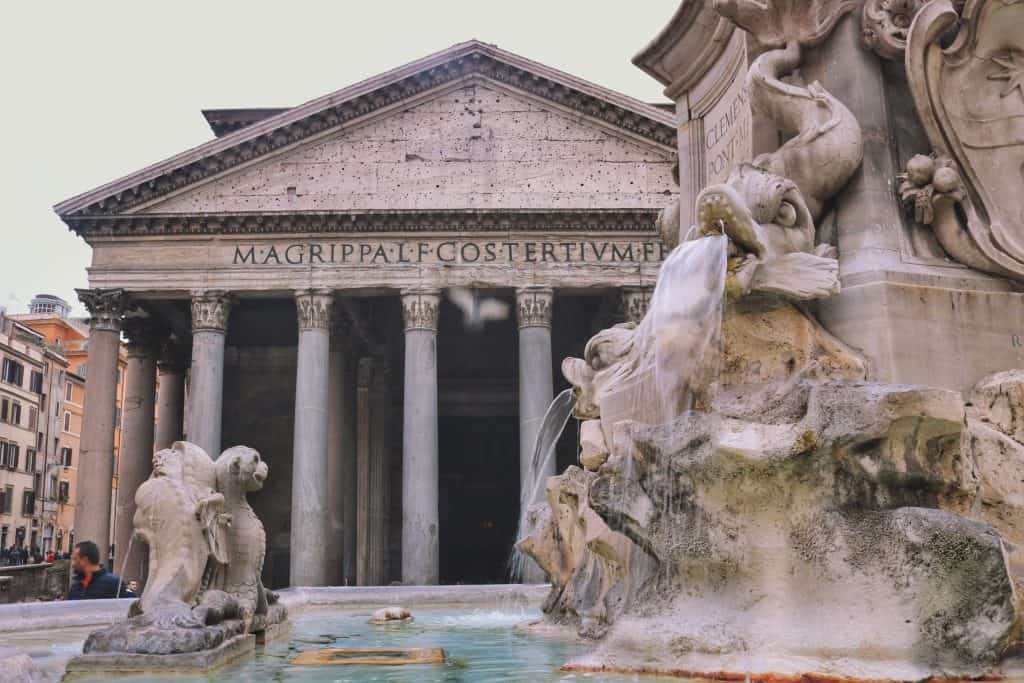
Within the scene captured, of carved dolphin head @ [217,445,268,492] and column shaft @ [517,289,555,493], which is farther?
column shaft @ [517,289,555,493]

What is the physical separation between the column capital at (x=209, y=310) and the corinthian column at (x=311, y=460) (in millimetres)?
1869

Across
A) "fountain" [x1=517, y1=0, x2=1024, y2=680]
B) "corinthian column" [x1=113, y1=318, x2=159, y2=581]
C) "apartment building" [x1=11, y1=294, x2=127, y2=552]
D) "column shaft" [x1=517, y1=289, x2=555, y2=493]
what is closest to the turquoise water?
"fountain" [x1=517, y1=0, x2=1024, y2=680]

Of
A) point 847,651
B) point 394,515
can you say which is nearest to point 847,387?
point 847,651

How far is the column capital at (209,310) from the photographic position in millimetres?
22703

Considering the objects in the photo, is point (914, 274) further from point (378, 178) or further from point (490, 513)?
point (490, 513)

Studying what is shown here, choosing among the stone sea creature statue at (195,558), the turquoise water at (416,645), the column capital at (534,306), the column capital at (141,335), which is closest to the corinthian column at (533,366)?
the column capital at (534,306)

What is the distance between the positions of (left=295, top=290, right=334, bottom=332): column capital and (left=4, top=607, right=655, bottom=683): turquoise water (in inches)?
551

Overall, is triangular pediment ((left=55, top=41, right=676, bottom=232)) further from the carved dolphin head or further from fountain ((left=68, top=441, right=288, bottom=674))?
fountain ((left=68, top=441, right=288, bottom=674))

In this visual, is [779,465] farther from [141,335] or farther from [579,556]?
[141,335]

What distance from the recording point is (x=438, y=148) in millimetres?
23953

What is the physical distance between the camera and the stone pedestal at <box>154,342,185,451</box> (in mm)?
27422

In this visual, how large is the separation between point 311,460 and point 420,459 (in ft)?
7.55

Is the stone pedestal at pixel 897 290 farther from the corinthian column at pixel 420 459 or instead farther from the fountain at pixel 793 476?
the corinthian column at pixel 420 459

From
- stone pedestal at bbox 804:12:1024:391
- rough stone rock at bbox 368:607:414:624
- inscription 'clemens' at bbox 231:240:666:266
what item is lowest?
rough stone rock at bbox 368:607:414:624
